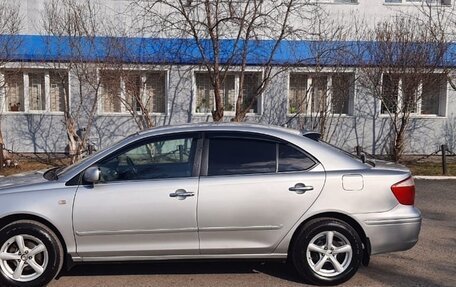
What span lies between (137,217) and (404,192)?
9.33ft

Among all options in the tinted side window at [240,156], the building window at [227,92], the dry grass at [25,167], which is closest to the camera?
the tinted side window at [240,156]

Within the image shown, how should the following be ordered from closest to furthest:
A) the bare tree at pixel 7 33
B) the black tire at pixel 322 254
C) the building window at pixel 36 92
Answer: the black tire at pixel 322 254 < the bare tree at pixel 7 33 < the building window at pixel 36 92

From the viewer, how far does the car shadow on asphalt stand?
4605 mm

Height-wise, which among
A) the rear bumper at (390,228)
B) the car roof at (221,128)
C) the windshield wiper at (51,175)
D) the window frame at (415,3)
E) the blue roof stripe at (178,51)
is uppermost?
the window frame at (415,3)

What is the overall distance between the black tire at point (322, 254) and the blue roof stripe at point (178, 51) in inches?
326

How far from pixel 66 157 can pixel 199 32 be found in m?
5.73

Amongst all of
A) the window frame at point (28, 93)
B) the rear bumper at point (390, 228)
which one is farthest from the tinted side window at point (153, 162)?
the window frame at point (28, 93)

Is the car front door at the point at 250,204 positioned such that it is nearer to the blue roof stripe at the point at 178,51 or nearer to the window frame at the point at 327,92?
the blue roof stripe at the point at 178,51

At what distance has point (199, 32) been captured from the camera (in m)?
12.5

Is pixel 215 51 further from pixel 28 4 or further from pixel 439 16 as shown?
pixel 439 16

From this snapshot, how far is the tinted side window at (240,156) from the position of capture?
4406mm

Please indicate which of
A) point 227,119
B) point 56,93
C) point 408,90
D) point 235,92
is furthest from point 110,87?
point 408,90

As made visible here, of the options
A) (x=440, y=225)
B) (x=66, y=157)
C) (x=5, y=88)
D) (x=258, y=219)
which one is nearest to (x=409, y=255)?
(x=440, y=225)

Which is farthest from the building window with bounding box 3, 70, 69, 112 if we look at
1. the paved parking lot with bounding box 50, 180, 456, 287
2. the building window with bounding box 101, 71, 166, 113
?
the paved parking lot with bounding box 50, 180, 456, 287
